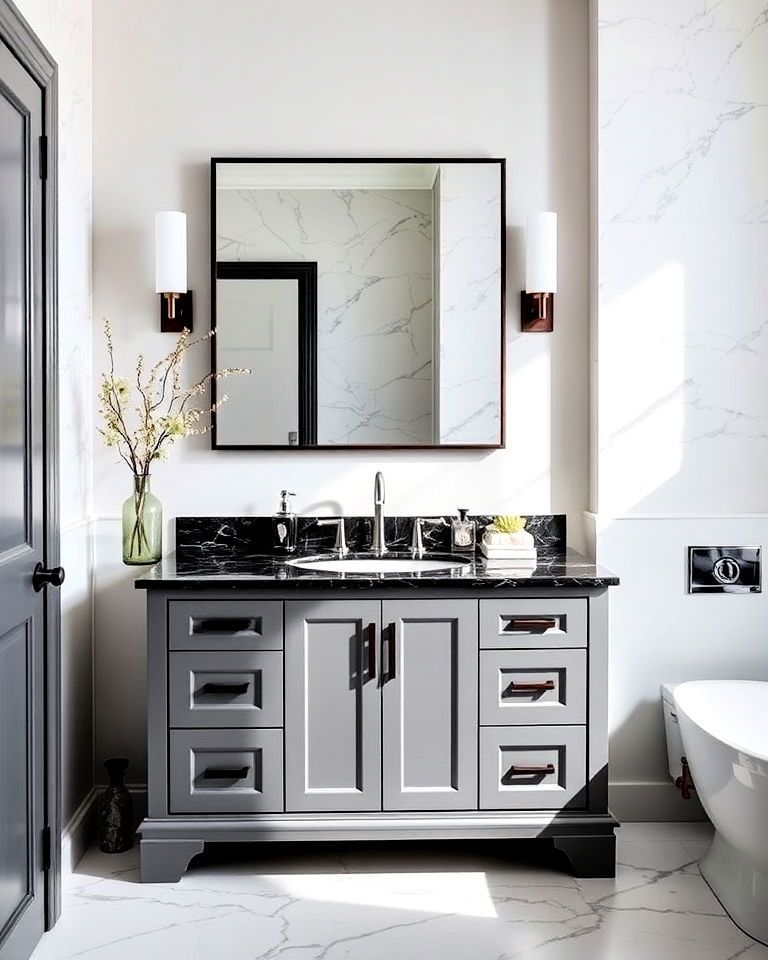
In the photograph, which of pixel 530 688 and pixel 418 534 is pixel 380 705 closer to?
pixel 530 688

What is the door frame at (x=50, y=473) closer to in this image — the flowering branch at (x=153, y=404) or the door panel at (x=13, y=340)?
the door panel at (x=13, y=340)

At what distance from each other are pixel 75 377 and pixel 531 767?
5.54 ft

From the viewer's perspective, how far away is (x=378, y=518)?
3.03m

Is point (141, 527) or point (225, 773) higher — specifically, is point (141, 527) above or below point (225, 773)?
above

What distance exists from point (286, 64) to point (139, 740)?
214 cm

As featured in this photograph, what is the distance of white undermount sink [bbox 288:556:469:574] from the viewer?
9.57 ft

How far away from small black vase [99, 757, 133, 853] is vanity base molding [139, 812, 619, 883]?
0.24 m

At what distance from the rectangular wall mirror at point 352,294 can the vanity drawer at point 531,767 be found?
957 mm

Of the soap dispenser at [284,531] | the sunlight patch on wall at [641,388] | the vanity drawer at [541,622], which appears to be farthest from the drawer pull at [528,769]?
the soap dispenser at [284,531]

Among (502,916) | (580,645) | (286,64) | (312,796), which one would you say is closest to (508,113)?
(286,64)

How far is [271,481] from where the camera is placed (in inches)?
122

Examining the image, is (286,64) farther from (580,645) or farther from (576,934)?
(576,934)

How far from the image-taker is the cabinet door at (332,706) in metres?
2.62

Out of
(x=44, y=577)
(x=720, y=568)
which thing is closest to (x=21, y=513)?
(x=44, y=577)
